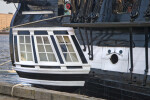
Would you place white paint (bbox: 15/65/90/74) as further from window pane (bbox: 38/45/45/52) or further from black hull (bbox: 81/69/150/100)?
window pane (bbox: 38/45/45/52)

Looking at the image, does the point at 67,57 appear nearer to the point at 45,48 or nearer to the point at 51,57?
the point at 51,57

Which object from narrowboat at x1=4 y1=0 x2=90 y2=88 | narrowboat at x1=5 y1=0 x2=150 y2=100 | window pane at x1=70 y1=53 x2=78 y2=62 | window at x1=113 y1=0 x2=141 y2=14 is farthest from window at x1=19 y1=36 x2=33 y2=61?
window at x1=113 y1=0 x2=141 y2=14

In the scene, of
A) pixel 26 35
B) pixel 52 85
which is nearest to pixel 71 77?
pixel 52 85

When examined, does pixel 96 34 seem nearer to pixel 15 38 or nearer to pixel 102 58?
pixel 102 58

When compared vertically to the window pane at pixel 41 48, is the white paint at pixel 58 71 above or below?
below

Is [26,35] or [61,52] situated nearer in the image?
[61,52]

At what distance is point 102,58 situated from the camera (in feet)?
29.6

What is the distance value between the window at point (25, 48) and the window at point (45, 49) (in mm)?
469

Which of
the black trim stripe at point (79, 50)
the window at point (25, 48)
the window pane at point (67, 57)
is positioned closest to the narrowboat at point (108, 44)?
the black trim stripe at point (79, 50)

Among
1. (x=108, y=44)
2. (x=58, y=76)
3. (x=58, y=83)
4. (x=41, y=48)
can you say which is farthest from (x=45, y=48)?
(x=108, y=44)

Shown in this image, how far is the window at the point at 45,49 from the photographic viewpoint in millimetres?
10258

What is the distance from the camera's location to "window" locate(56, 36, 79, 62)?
995cm

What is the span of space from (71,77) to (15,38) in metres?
2.74

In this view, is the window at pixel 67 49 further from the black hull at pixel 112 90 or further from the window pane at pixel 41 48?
the black hull at pixel 112 90
